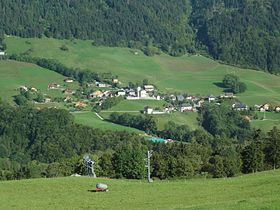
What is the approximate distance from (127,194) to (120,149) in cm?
2377

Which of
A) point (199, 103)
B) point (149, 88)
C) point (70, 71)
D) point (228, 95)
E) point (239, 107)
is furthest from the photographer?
point (70, 71)

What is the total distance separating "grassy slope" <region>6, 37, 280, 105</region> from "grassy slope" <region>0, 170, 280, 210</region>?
95.4 metres

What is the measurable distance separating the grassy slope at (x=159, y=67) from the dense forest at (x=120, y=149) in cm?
2658

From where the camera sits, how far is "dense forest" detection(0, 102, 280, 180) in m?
60.7

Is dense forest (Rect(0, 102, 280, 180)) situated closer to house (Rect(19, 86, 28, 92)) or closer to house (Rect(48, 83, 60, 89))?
house (Rect(19, 86, 28, 92))

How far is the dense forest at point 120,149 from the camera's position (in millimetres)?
60656

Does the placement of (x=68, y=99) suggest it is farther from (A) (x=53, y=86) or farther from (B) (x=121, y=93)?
(B) (x=121, y=93)

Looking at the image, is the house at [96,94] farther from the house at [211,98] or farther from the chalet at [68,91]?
the house at [211,98]

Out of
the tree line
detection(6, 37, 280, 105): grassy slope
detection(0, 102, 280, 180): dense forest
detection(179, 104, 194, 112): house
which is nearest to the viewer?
detection(0, 102, 280, 180): dense forest

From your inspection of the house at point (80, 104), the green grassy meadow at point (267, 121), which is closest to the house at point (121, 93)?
the house at point (80, 104)

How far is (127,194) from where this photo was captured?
3906 cm

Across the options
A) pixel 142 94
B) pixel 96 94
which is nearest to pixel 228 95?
pixel 142 94

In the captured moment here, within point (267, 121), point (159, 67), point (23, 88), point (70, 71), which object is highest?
point (70, 71)

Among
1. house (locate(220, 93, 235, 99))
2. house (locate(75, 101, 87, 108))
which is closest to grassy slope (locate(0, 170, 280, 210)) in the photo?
house (locate(75, 101, 87, 108))
